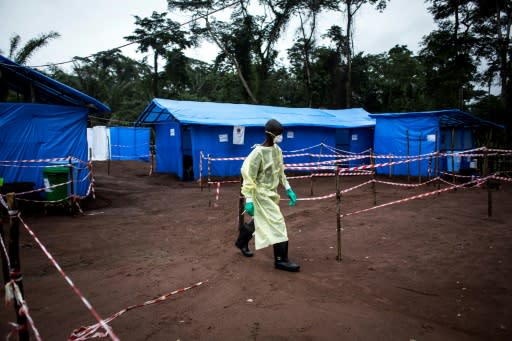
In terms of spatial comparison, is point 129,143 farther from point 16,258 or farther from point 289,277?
point 16,258

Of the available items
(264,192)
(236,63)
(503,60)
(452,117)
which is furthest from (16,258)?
(236,63)

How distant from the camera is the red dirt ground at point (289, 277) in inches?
123

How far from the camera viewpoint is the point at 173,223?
297 inches

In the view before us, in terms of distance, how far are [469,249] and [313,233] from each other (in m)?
2.54

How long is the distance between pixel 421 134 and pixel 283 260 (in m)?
12.5

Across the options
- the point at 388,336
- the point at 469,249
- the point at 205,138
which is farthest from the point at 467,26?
the point at 388,336

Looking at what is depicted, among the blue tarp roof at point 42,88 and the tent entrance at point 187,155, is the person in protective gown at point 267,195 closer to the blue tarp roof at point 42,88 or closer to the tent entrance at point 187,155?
the blue tarp roof at point 42,88

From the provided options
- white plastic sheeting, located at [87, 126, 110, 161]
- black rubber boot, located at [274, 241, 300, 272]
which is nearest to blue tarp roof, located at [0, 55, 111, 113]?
black rubber boot, located at [274, 241, 300, 272]

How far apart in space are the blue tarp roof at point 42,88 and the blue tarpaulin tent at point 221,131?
4076 mm

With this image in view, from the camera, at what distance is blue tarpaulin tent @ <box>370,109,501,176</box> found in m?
14.3

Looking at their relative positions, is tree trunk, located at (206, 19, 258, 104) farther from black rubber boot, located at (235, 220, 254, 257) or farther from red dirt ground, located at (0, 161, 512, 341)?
black rubber boot, located at (235, 220, 254, 257)

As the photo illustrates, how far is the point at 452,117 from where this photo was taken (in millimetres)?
14586

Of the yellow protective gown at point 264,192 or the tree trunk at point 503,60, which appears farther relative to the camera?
the tree trunk at point 503,60

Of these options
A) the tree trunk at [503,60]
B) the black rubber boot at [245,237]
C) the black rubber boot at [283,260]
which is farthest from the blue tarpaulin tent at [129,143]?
the black rubber boot at [283,260]
